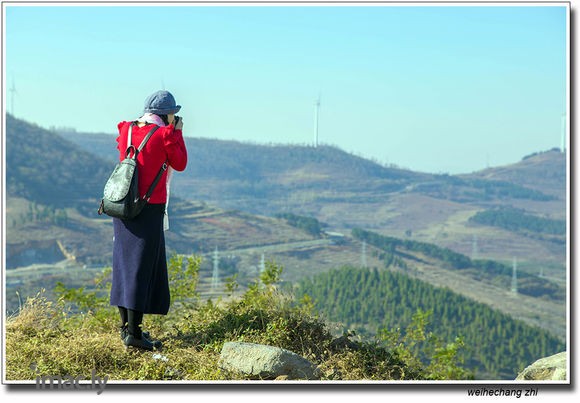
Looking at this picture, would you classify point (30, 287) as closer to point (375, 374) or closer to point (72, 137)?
point (375, 374)

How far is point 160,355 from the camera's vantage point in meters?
6.43

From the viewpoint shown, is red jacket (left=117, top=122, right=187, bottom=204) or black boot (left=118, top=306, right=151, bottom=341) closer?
red jacket (left=117, top=122, right=187, bottom=204)

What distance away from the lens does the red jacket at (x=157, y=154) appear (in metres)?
6.14

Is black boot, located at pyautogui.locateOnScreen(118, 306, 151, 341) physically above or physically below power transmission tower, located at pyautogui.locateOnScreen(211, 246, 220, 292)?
above

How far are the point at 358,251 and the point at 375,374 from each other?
14529 centimetres

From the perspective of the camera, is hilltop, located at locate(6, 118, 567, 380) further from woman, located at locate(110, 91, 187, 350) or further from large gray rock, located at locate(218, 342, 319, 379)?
large gray rock, located at locate(218, 342, 319, 379)

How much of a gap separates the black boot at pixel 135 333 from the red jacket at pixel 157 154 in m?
1.01

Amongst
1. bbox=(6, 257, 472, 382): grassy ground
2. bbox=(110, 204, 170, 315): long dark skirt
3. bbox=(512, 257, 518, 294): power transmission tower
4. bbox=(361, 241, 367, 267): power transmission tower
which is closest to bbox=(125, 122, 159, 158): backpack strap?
bbox=(110, 204, 170, 315): long dark skirt

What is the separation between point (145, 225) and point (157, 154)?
604mm

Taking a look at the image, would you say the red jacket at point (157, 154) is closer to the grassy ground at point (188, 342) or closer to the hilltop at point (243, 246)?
the grassy ground at point (188, 342)

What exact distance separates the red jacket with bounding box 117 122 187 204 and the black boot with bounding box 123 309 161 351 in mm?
1005

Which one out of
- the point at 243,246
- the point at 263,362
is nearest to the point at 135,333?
the point at 263,362

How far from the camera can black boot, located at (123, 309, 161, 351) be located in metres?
6.43

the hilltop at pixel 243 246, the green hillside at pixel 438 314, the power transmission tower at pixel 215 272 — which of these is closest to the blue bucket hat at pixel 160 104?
the green hillside at pixel 438 314
